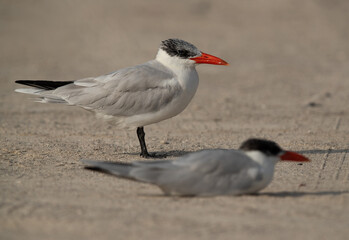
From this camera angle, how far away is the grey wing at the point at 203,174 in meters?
5.14

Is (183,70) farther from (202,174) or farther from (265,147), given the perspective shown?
(202,174)

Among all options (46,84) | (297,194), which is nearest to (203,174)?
(297,194)

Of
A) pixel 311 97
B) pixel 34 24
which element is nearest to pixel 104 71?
pixel 311 97

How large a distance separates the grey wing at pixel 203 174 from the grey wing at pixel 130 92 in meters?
1.92

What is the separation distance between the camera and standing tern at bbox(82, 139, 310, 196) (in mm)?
5129

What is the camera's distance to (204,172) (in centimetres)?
518

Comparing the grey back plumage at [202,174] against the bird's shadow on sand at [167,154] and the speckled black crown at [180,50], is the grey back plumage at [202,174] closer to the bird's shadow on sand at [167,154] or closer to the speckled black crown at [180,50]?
the bird's shadow on sand at [167,154]

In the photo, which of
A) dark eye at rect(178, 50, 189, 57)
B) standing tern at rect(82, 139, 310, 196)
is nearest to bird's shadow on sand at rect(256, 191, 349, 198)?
standing tern at rect(82, 139, 310, 196)

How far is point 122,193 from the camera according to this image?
550 cm

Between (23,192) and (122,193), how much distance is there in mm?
883

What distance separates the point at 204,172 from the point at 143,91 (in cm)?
219

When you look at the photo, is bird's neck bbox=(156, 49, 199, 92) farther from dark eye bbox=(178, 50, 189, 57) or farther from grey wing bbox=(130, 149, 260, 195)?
grey wing bbox=(130, 149, 260, 195)

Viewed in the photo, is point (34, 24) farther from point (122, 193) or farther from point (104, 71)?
point (122, 193)

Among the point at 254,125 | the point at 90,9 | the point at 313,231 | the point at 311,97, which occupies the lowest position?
the point at 313,231
